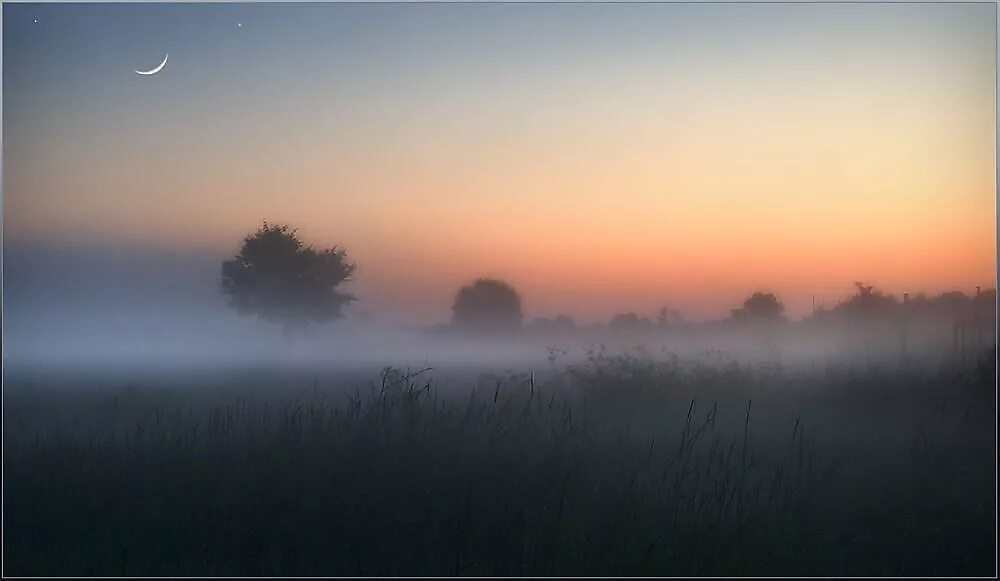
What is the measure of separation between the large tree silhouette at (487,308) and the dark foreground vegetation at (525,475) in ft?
1.00

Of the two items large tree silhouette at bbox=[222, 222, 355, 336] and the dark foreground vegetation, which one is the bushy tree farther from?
large tree silhouette at bbox=[222, 222, 355, 336]

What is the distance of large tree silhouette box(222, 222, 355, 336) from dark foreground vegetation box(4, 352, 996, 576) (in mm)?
403

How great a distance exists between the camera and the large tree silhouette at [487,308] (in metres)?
6.02

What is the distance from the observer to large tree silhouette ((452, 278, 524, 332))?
6016 millimetres

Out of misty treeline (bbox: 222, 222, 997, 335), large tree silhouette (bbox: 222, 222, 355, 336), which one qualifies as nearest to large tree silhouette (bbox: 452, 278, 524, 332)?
misty treeline (bbox: 222, 222, 997, 335)

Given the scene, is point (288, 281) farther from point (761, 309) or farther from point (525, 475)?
point (761, 309)

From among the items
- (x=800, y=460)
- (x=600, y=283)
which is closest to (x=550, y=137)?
(x=600, y=283)

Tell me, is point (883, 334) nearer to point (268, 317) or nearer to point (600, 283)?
point (600, 283)

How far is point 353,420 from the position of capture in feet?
19.8

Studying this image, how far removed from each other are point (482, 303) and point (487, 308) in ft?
0.13

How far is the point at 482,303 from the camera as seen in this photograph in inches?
238

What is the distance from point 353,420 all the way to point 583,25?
94.6 inches

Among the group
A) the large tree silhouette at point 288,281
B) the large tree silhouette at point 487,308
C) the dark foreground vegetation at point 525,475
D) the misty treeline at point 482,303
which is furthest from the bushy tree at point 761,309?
the large tree silhouette at point 288,281

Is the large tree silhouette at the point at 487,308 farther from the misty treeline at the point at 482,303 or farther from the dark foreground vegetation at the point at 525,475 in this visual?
the dark foreground vegetation at the point at 525,475
